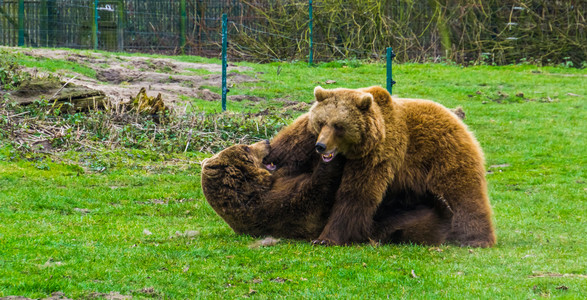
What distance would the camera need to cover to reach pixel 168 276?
5973mm

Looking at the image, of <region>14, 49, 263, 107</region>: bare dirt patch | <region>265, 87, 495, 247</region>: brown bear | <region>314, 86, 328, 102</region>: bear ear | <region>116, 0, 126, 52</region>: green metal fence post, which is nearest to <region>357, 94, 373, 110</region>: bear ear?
<region>265, 87, 495, 247</region>: brown bear

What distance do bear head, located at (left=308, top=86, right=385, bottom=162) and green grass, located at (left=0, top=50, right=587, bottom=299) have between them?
107 cm

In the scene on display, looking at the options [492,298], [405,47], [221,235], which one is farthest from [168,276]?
[405,47]

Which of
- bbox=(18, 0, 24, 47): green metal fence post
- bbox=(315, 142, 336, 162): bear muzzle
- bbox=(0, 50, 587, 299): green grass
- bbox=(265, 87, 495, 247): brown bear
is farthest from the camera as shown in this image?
bbox=(18, 0, 24, 47): green metal fence post

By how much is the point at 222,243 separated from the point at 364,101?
87.8 inches

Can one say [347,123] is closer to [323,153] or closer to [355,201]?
[323,153]

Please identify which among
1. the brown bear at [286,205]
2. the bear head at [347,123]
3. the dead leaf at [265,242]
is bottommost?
the dead leaf at [265,242]

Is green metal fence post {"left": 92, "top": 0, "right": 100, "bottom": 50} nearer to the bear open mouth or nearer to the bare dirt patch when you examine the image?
the bare dirt patch

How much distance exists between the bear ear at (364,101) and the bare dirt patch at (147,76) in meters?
9.70

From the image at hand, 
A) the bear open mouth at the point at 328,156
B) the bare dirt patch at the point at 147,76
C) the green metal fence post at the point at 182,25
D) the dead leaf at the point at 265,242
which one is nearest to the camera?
the bear open mouth at the point at 328,156

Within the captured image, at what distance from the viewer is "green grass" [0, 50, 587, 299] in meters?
5.67

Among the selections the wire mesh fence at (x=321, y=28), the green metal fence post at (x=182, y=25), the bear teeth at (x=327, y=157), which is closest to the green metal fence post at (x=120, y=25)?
the wire mesh fence at (x=321, y=28)

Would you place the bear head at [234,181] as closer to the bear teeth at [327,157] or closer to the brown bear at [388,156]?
the brown bear at [388,156]

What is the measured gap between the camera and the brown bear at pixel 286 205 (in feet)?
24.8
